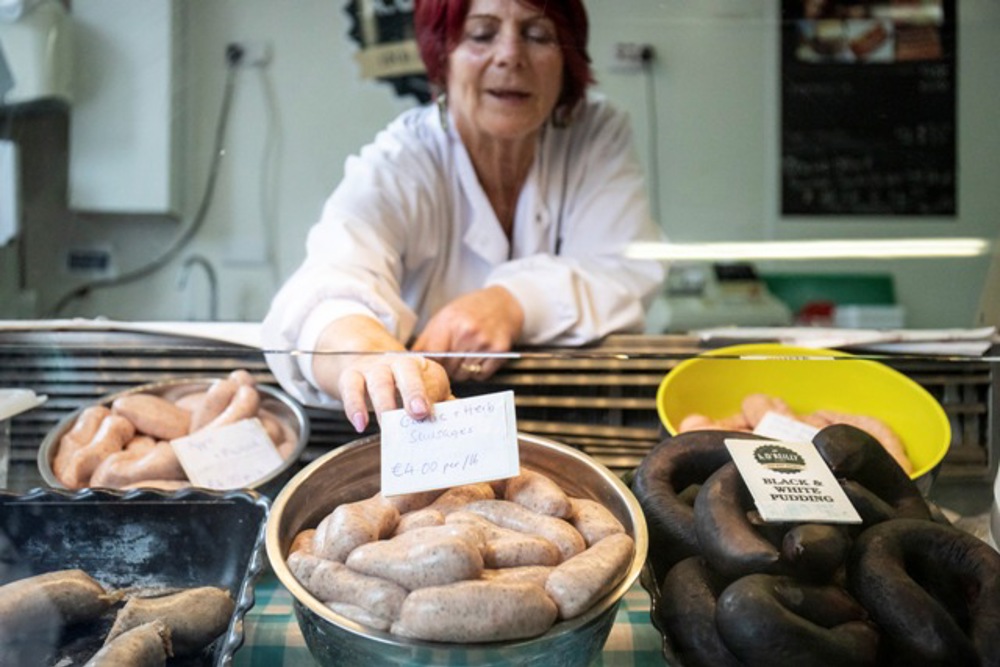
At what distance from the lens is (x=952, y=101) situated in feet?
4.63

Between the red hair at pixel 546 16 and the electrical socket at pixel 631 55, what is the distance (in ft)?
0.18

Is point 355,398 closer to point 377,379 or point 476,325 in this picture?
point 377,379

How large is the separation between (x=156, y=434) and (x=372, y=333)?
31cm

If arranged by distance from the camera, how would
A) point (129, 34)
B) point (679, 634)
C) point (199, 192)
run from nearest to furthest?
point (679, 634) < point (129, 34) < point (199, 192)

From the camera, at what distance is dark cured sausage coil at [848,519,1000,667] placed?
709 mm

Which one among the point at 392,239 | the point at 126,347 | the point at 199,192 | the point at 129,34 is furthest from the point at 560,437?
the point at 129,34

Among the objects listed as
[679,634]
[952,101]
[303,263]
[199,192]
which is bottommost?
[679,634]

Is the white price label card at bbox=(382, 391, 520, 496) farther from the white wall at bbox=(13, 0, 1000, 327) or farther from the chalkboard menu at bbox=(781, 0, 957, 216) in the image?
the chalkboard menu at bbox=(781, 0, 957, 216)

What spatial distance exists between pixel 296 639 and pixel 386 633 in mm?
204

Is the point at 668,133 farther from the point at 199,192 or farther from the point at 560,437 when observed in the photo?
the point at 199,192

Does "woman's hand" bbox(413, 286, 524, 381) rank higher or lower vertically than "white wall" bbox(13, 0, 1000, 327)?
lower

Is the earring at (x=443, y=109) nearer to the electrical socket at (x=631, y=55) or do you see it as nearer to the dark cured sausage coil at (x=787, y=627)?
the electrical socket at (x=631, y=55)

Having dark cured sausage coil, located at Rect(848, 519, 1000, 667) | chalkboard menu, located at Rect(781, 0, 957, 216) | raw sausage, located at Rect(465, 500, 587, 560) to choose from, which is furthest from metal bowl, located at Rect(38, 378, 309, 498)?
chalkboard menu, located at Rect(781, 0, 957, 216)

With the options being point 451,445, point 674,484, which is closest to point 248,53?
point 451,445
